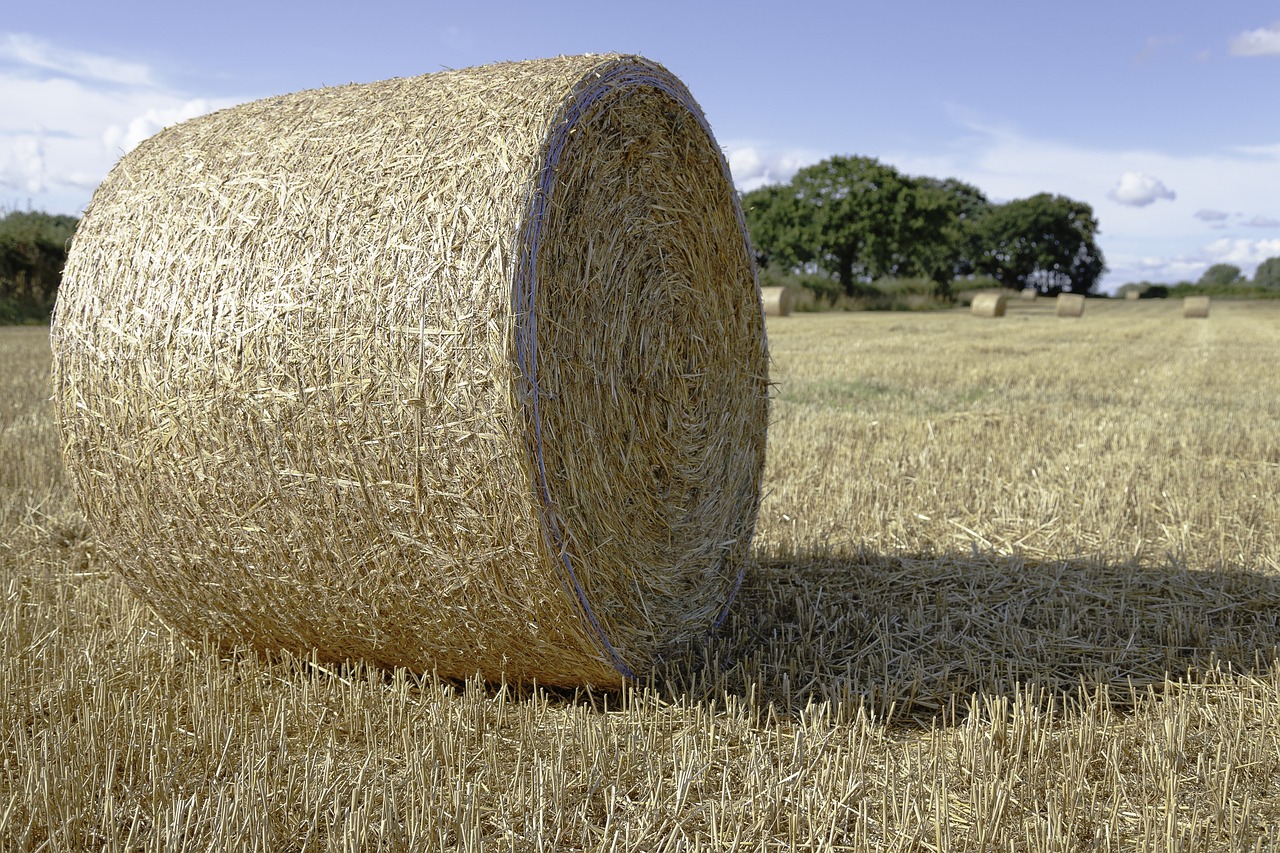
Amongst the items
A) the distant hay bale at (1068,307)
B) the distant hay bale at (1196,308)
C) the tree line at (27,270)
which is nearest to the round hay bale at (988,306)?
the distant hay bale at (1068,307)

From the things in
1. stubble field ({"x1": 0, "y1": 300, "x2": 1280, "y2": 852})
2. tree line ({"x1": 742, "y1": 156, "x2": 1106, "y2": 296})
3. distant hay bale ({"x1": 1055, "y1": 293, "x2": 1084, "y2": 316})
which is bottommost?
stubble field ({"x1": 0, "y1": 300, "x2": 1280, "y2": 852})

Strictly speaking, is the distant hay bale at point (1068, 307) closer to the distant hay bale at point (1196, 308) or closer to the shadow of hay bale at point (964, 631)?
the distant hay bale at point (1196, 308)

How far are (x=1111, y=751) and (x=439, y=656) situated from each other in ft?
6.69

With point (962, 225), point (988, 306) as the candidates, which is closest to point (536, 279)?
point (988, 306)

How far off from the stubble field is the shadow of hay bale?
0.02m

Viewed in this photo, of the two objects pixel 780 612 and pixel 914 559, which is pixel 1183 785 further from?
pixel 914 559

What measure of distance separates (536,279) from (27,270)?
78.8 feet

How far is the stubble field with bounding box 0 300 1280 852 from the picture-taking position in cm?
270

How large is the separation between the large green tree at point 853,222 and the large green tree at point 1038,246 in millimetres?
21432

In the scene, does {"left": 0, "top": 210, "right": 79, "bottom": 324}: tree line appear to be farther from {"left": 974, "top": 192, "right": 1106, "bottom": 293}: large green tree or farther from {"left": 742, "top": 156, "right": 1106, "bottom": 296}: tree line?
{"left": 974, "top": 192, "right": 1106, "bottom": 293}: large green tree

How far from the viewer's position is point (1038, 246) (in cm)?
6438

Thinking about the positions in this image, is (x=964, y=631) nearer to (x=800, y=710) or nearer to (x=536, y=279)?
(x=800, y=710)

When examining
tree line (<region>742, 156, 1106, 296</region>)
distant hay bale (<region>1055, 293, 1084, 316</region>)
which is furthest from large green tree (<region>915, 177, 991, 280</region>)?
distant hay bale (<region>1055, 293, 1084, 316</region>)

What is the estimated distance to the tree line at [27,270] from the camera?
877 inches
